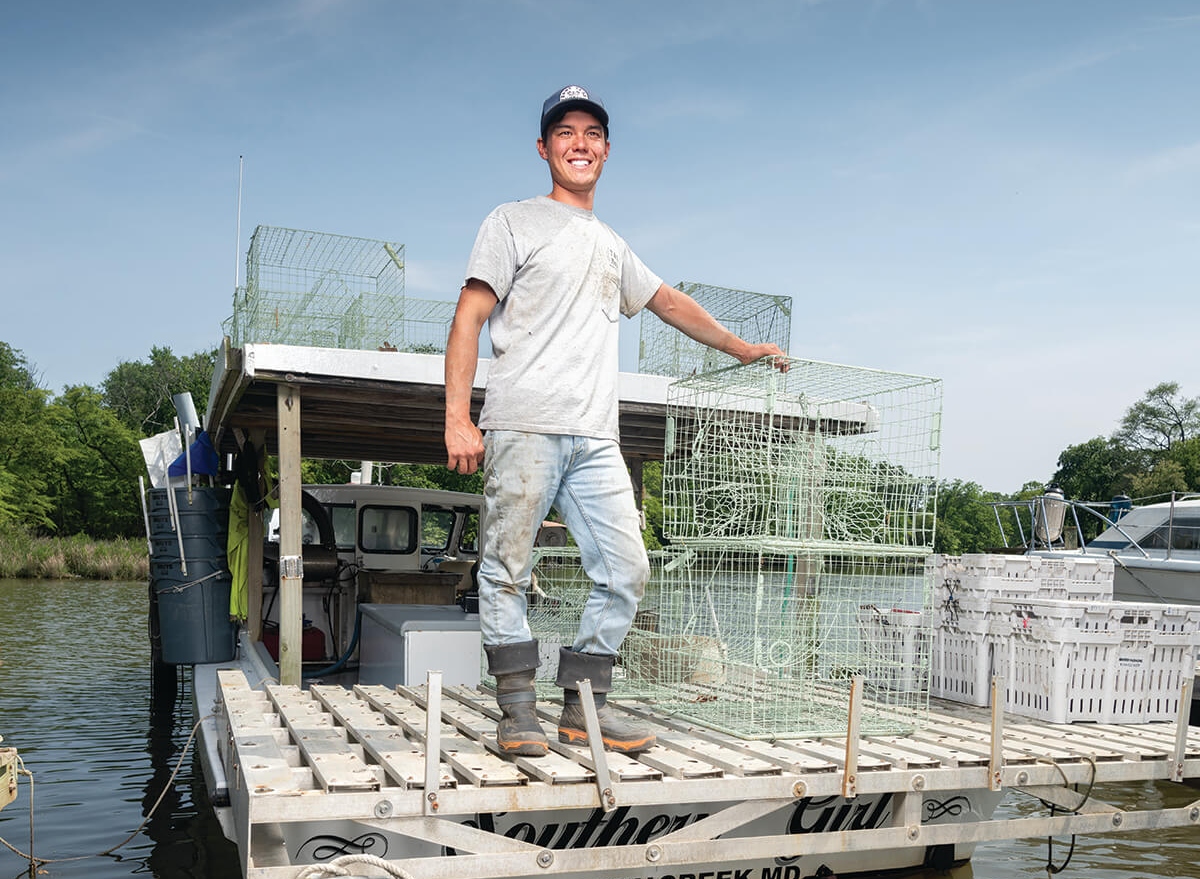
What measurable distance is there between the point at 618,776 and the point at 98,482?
5613cm

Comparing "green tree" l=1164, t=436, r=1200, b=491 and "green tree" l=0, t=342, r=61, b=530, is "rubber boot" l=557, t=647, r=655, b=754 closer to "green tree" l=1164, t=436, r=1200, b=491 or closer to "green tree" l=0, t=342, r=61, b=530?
"green tree" l=0, t=342, r=61, b=530

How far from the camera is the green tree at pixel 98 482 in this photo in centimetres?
5372

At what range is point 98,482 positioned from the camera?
54.0 m

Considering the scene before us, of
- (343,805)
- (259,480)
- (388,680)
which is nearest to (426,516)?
(259,480)

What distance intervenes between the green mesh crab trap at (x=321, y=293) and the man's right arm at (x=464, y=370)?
3.63 meters

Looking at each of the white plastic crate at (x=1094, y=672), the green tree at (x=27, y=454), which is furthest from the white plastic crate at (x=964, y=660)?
the green tree at (x=27, y=454)

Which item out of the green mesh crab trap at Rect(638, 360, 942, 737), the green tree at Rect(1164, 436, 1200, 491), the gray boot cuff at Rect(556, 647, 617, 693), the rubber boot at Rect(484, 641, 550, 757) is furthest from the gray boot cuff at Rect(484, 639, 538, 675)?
the green tree at Rect(1164, 436, 1200, 491)

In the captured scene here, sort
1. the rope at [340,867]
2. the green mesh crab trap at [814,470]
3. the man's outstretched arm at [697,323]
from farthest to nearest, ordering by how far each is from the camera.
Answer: the green mesh crab trap at [814,470] → the man's outstretched arm at [697,323] → the rope at [340,867]

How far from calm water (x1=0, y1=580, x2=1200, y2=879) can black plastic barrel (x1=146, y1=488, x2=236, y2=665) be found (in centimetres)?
115

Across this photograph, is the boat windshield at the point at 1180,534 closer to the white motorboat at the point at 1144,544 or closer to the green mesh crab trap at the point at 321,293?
the white motorboat at the point at 1144,544

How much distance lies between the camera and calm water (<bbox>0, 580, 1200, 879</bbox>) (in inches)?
276

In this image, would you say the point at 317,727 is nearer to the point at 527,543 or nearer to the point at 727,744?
the point at 527,543

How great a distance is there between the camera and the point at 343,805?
3434 mm

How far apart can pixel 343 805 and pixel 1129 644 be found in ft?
15.4
